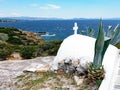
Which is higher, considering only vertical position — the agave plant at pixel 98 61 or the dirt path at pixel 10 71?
the agave plant at pixel 98 61

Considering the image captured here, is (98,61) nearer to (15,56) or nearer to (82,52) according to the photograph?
(82,52)

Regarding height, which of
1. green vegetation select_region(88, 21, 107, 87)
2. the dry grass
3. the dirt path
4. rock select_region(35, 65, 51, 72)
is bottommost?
the dirt path

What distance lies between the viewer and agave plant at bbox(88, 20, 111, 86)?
8.62 metres

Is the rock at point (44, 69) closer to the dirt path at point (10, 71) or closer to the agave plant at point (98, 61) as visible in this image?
the dirt path at point (10, 71)

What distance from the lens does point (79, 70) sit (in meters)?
9.51

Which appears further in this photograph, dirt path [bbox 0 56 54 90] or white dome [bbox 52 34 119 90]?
white dome [bbox 52 34 119 90]

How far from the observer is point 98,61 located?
886 centimetres

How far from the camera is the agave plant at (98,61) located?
8.62m

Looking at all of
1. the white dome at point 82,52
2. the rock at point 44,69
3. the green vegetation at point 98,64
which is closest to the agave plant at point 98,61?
the green vegetation at point 98,64

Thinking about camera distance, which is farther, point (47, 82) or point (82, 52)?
point (82, 52)

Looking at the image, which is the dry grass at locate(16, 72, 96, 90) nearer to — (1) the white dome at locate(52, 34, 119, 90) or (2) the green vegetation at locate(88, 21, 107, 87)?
(2) the green vegetation at locate(88, 21, 107, 87)

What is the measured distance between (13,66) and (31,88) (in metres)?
3.44

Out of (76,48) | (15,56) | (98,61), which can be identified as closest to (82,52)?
(76,48)

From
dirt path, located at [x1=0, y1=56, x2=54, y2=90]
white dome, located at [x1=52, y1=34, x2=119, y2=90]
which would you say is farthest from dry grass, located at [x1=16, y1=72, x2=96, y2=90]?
white dome, located at [x1=52, y1=34, x2=119, y2=90]
